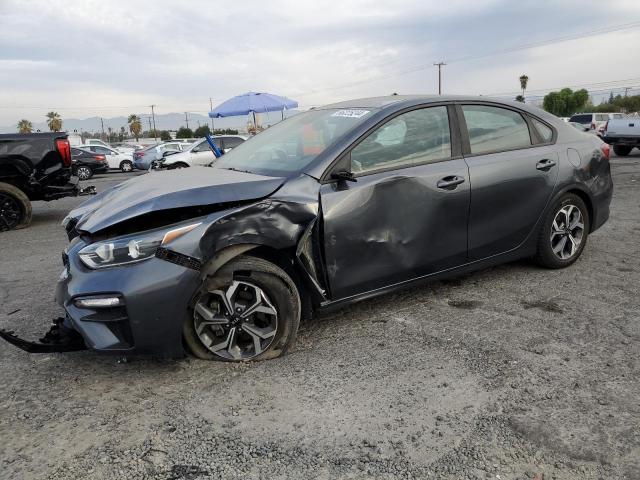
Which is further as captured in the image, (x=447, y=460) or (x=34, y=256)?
(x=34, y=256)

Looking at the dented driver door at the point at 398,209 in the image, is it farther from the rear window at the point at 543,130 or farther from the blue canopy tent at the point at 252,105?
the blue canopy tent at the point at 252,105

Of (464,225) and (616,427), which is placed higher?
(464,225)

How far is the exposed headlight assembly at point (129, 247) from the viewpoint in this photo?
8.89 ft

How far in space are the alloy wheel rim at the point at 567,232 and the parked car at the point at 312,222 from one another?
0.06ft

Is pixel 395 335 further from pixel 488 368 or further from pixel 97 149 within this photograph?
pixel 97 149

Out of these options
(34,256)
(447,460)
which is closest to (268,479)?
(447,460)

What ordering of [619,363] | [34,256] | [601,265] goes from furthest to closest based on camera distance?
[34,256]
[601,265]
[619,363]

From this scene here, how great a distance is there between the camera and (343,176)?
3.18 m

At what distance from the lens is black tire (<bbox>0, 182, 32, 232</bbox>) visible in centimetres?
804

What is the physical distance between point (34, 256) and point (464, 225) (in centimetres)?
499

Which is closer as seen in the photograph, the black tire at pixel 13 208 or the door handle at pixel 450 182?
the door handle at pixel 450 182

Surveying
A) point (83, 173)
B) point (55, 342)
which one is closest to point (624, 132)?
point (55, 342)

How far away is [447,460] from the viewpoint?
219 centimetres

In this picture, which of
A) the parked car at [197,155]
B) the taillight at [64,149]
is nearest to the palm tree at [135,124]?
the parked car at [197,155]
